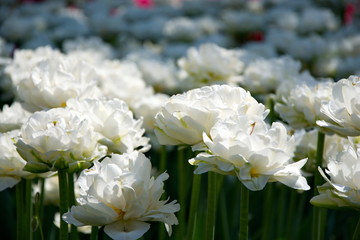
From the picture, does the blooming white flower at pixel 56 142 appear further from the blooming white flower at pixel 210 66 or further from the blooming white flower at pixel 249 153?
the blooming white flower at pixel 210 66

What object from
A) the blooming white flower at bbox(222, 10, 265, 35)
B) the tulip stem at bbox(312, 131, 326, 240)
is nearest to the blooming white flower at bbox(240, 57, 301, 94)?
the tulip stem at bbox(312, 131, 326, 240)

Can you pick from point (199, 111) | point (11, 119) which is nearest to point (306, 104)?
point (199, 111)

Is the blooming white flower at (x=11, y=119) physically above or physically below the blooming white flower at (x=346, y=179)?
above

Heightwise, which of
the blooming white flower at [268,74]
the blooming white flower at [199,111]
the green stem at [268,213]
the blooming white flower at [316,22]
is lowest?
the green stem at [268,213]

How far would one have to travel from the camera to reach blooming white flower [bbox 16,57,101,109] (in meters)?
1.39

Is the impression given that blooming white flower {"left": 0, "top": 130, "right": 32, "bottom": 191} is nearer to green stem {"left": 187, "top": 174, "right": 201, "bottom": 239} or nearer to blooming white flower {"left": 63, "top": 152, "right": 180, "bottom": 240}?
blooming white flower {"left": 63, "top": 152, "right": 180, "bottom": 240}

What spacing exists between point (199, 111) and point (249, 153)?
130 mm

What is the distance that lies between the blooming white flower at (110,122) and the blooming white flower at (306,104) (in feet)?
1.50

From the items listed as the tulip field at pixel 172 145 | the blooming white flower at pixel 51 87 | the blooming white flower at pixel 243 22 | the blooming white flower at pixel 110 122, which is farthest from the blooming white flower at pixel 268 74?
the blooming white flower at pixel 243 22

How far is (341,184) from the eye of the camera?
3.32 feet

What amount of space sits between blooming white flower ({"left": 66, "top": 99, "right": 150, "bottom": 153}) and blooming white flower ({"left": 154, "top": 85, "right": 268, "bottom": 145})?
0.17 metres

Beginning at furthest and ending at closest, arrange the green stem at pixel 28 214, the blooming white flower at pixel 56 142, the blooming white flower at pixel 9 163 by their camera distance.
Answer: the green stem at pixel 28 214 → the blooming white flower at pixel 9 163 → the blooming white flower at pixel 56 142

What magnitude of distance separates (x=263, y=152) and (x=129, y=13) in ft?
14.2

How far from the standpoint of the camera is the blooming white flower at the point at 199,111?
1.03 meters
